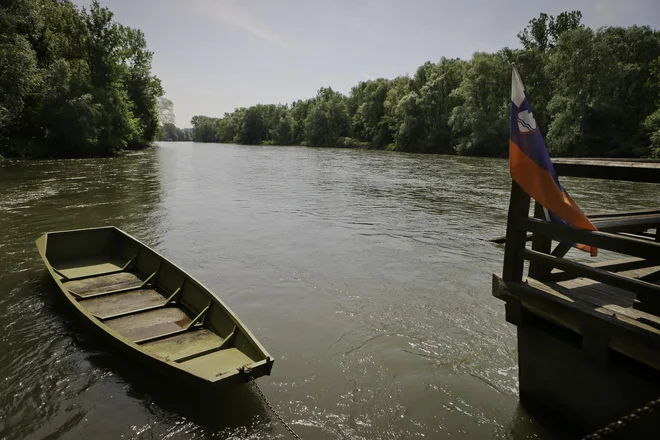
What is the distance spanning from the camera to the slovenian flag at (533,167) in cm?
385

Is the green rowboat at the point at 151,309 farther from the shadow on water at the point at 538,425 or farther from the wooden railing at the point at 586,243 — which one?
the wooden railing at the point at 586,243

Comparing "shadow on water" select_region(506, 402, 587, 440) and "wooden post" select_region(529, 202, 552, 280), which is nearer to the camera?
"shadow on water" select_region(506, 402, 587, 440)

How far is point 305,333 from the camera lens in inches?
289

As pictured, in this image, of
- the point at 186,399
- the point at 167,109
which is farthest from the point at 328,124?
the point at 186,399

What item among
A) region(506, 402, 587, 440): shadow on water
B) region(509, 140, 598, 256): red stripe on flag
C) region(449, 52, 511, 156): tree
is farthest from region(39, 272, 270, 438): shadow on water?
region(449, 52, 511, 156): tree

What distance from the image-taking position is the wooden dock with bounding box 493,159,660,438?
353 centimetres

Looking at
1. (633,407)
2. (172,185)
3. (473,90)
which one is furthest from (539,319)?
(473,90)

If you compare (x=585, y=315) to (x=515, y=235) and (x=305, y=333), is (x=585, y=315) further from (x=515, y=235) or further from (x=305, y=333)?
(x=305, y=333)

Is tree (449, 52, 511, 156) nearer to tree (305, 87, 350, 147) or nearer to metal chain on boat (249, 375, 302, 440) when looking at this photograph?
tree (305, 87, 350, 147)

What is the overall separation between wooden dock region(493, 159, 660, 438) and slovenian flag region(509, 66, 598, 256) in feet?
0.73

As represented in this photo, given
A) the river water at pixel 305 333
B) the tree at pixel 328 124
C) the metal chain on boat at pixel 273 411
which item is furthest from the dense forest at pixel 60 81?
the tree at pixel 328 124

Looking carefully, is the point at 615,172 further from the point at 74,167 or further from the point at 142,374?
the point at 74,167

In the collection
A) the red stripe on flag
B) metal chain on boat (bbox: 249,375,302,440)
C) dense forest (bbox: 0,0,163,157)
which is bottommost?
metal chain on boat (bbox: 249,375,302,440)

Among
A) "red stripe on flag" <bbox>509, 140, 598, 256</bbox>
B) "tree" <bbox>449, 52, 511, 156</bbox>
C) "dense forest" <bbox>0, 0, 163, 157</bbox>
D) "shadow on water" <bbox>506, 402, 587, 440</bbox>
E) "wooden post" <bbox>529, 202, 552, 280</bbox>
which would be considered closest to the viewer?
"red stripe on flag" <bbox>509, 140, 598, 256</bbox>
